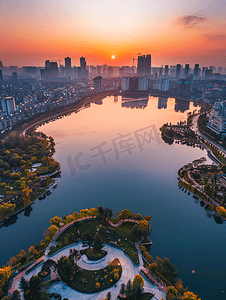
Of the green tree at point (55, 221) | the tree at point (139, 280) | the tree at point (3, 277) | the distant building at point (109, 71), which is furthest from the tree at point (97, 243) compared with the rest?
the distant building at point (109, 71)

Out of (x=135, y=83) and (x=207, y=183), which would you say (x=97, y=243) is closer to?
(x=207, y=183)

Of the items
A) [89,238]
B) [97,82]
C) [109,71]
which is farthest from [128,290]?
[109,71]

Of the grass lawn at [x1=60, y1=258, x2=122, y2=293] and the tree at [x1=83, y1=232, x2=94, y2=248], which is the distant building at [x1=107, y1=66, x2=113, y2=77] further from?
the grass lawn at [x1=60, y1=258, x2=122, y2=293]

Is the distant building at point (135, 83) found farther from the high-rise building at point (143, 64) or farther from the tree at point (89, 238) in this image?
the tree at point (89, 238)

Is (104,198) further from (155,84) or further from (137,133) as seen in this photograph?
(155,84)

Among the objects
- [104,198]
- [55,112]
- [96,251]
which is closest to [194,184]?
[104,198]

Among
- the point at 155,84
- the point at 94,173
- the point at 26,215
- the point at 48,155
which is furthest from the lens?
the point at 155,84
